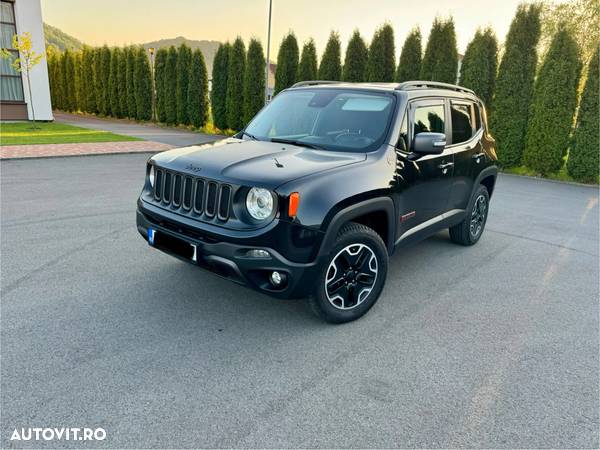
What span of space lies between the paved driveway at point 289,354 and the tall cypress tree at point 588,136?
7556mm

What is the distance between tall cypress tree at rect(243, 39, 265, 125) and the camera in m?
18.8

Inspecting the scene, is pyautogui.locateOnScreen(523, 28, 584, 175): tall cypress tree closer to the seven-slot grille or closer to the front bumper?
the front bumper

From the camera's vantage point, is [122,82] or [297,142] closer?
[297,142]

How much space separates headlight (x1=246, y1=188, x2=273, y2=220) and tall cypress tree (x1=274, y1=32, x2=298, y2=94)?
16120 mm

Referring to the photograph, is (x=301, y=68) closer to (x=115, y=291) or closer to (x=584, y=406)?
(x=115, y=291)

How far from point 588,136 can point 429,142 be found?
10.1m

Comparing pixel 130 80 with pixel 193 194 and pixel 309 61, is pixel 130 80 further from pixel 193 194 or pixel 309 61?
pixel 193 194

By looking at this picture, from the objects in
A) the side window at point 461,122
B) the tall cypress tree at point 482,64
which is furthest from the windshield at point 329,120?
the tall cypress tree at point 482,64

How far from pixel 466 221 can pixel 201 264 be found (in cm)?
359

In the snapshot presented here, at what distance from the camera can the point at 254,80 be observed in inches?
741

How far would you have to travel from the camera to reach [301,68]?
17.9 meters

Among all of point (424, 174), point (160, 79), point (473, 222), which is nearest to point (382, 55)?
point (473, 222)

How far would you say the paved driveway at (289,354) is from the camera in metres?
2.42

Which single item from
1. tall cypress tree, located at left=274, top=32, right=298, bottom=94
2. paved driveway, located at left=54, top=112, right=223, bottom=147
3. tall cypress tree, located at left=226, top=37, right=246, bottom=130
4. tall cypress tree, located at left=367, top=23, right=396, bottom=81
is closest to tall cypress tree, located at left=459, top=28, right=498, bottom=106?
tall cypress tree, located at left=367, top=23, right=396, bottom=81
